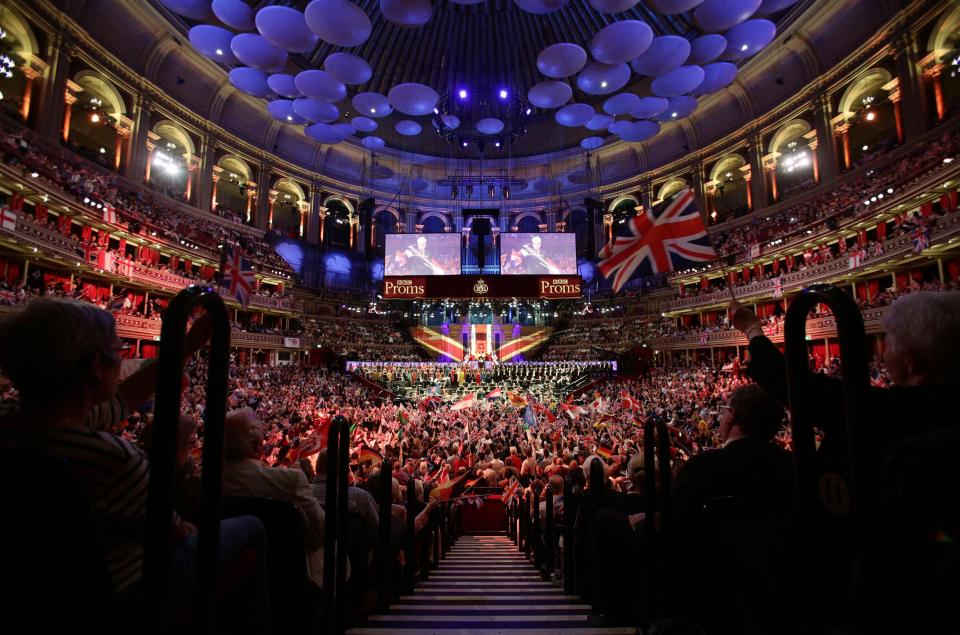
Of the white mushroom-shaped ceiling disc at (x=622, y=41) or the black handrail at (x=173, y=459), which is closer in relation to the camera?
the black handrail at (x=173, y=459)

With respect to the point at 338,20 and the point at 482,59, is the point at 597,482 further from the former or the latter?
the point at 482,59

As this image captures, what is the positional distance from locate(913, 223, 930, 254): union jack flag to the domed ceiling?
9.65m

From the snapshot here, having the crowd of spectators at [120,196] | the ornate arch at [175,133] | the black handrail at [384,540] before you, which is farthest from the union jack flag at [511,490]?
the ornate arch at [175,133]

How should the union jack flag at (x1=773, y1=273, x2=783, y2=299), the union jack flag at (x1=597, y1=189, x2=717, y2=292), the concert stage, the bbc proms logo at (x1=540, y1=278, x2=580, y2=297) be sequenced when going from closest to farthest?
the union jack flag at (x1=597, y1=189, x2=717, y2=292) → the union jack flag at (x1=773, y1=273, x2=783, y2=299) → the bbc proms logo at (x1=540, y1=278, x2=580, y2=297) → the concert stage

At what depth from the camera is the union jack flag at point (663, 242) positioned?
5273 mm

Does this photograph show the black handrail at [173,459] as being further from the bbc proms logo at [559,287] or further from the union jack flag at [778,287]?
the bbc proms logo at [559,287]

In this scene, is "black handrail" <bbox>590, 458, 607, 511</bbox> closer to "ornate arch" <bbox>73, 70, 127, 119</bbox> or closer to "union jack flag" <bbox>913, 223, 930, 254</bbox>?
"union jack flag" <bbox>913, 223, 930, 254</bbox>

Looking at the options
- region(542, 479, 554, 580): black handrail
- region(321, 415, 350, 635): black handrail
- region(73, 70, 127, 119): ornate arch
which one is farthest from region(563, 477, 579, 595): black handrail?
region(73, 70, 127, 119): ornate arch

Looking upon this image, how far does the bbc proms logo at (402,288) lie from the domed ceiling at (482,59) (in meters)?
9.29

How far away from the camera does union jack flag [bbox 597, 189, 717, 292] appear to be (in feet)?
17.3

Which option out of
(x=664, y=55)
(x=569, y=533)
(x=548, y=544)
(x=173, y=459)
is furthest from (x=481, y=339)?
(x=173, y=459)

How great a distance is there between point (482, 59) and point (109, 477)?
121 ft

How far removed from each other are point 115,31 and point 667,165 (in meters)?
34.6

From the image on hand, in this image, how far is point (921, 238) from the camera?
1791 centimetres
